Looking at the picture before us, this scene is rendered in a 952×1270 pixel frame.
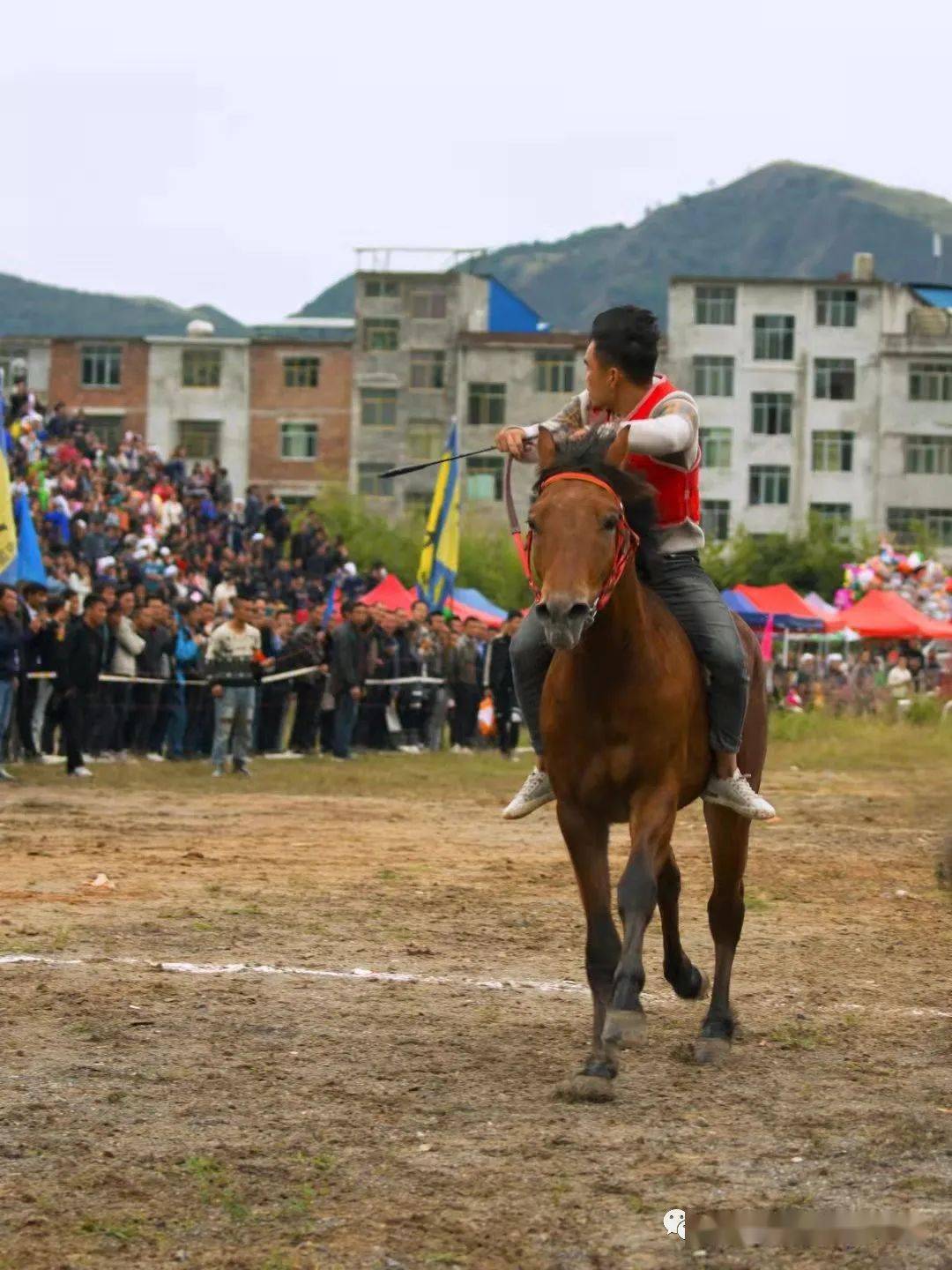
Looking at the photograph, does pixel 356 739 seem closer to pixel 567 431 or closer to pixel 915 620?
pixel 567 431

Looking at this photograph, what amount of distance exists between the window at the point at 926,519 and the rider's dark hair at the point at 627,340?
283 ft

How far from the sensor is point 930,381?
9269 cm

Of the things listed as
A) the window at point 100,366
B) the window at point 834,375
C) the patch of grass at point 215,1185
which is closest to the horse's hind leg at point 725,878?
the patch of grass at point 215,1185

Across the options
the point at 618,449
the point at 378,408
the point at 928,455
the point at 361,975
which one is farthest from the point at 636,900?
the point at 928,455

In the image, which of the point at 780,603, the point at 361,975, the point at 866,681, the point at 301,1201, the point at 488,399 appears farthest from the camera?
the point at 488,399

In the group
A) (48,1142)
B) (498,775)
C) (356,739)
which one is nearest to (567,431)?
(48,1142)

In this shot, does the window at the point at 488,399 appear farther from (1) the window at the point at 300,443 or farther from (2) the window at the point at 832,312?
(2) the window at the point at 832,312

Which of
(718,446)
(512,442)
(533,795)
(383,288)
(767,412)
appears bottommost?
(533,795)

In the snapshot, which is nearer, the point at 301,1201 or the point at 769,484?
the point at 301,1201

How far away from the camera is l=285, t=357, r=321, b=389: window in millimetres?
92938

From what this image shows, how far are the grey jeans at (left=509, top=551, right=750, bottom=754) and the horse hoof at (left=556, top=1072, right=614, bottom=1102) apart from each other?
1.54 meters

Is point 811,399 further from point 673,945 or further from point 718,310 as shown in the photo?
point 673,945

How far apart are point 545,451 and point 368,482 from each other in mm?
85472

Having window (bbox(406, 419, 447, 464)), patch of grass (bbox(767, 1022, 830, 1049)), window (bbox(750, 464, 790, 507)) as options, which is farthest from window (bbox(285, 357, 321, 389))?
patch of grass (bbox(767, 1022, 830, 1049))
